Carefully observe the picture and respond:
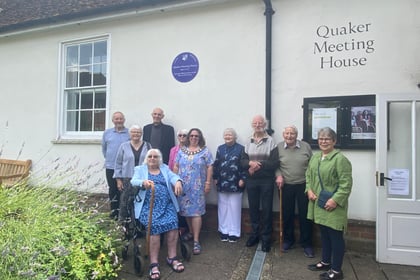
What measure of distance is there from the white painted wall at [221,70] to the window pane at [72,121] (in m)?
0.27

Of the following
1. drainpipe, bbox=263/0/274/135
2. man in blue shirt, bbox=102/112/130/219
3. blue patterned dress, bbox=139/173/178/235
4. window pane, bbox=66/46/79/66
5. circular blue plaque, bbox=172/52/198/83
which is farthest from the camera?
window pane, bbox=66/46/79/66

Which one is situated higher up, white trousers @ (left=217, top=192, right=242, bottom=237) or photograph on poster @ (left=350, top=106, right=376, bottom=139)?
photograph on poster @ (left=350, top=106, right=376, bottom=139)

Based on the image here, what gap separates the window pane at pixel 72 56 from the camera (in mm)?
6930

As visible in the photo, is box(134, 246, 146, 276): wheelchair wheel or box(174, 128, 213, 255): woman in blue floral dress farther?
box(174, 128, 213, 255): woman in blue floral dress

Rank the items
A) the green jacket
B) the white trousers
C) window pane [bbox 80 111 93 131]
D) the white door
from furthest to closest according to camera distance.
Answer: window pane [bbox 80 111 93 131], the white trousers, the white door, the green jacket

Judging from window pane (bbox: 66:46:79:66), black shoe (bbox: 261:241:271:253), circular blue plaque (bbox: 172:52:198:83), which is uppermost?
window pane (bbox: 66:46:79:66)

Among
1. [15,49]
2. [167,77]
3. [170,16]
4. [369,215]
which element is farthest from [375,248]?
[15,49]

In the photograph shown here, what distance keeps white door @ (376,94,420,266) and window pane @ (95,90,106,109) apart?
16.9 ft

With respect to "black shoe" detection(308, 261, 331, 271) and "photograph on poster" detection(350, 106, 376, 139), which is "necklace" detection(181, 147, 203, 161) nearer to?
"black shoe" detection(308, 261, 331, 271)

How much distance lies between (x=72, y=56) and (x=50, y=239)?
203 inches

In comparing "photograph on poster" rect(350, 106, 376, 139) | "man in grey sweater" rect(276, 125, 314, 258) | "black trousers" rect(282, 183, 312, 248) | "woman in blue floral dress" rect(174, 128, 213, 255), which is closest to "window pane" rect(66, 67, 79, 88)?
"woman in blue floral dress" rect(174, 128, 213, 255)

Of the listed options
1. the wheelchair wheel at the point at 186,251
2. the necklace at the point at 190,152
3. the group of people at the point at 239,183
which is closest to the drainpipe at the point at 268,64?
the group of people at the point at 239,183

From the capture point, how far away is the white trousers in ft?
15.7

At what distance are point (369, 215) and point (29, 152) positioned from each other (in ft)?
23.7
